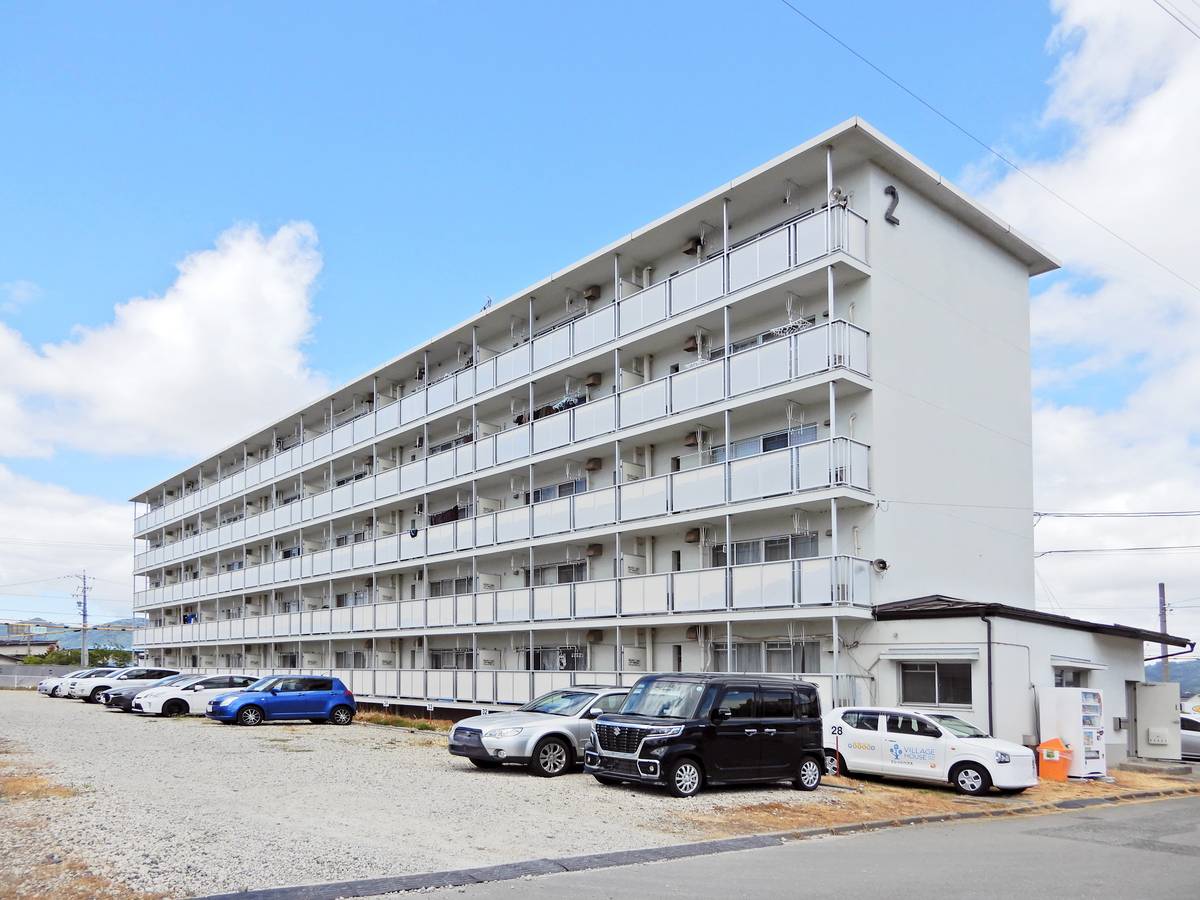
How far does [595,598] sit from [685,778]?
13721mm

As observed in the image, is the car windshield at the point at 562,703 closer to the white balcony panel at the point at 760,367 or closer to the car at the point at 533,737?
the car at the point at 533,737

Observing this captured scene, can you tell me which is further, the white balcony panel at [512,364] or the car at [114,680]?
the car at [114,680]

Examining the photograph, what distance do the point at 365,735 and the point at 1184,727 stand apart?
2370cm

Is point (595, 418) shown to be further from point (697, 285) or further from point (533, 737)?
point (533, 737)

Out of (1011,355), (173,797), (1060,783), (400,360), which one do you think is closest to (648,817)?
(173,797)

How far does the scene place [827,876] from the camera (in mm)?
11180

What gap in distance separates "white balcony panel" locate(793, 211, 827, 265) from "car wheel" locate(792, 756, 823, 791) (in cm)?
1187

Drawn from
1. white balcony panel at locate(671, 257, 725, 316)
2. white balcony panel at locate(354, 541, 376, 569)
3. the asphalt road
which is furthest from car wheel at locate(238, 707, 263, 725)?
the asphalt road

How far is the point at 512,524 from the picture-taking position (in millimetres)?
35250

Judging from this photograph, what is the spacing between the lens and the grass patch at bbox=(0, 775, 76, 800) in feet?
49.5

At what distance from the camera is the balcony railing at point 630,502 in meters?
25.0

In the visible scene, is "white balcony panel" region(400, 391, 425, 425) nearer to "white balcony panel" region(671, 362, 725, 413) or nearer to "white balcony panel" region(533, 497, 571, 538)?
"white balcony panel" region(533, 497, 571, 538)

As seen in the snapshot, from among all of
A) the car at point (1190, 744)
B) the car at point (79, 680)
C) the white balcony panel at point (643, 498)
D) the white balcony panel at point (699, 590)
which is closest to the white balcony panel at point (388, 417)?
the white balcony panel at point (643, 498)

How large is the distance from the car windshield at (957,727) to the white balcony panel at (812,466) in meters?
6.09
